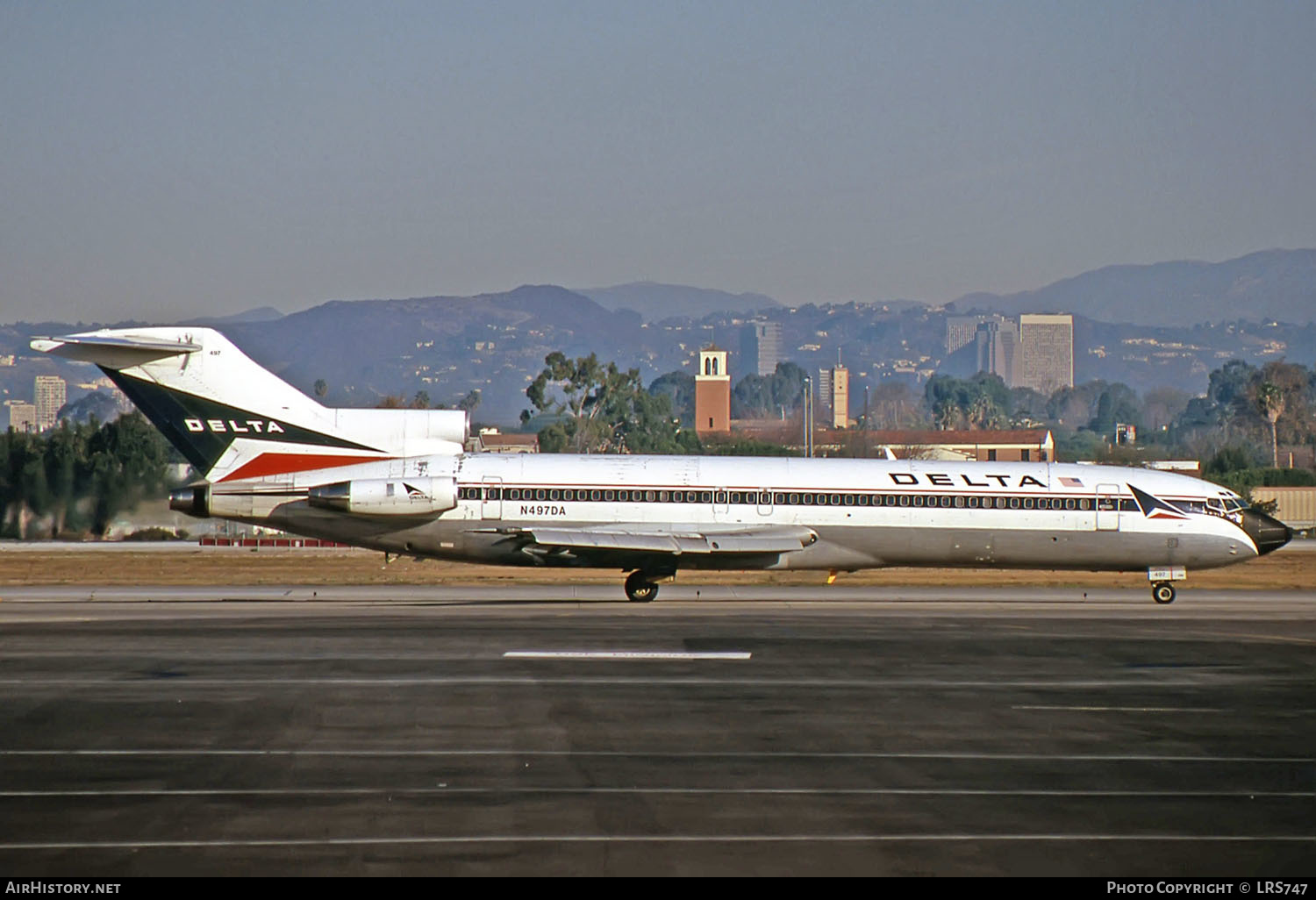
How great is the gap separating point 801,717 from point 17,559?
1337 inches

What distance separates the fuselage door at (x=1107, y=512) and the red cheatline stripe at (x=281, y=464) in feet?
59.7

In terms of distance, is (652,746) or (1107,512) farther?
(1107,512)

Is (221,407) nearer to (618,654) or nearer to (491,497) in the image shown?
(491,497)

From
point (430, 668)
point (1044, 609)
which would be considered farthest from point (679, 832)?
point (1044, 609)

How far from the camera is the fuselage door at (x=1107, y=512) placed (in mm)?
33312

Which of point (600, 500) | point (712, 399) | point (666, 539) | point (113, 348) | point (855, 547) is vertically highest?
point (712, 399)

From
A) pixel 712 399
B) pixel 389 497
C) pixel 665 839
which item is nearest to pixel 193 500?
pixel 389 497

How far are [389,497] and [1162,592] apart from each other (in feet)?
62.5

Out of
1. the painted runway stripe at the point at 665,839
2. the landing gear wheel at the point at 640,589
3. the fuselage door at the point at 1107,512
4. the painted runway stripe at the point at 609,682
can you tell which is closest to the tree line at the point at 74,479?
the landing gear wheel at the point at 640,589

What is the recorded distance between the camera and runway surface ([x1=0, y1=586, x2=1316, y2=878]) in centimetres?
1241

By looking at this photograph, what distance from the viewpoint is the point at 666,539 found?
31.7 metres

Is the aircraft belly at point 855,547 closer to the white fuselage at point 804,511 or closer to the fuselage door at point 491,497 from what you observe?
the white fuselage at point 804,511

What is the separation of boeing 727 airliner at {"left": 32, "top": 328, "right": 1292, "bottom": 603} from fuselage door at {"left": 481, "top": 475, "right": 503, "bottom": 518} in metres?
0.04

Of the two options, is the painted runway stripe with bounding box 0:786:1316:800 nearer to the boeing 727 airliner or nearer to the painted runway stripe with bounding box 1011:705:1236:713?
the painted runway stripe with bounding box 1011:705:1236:713
